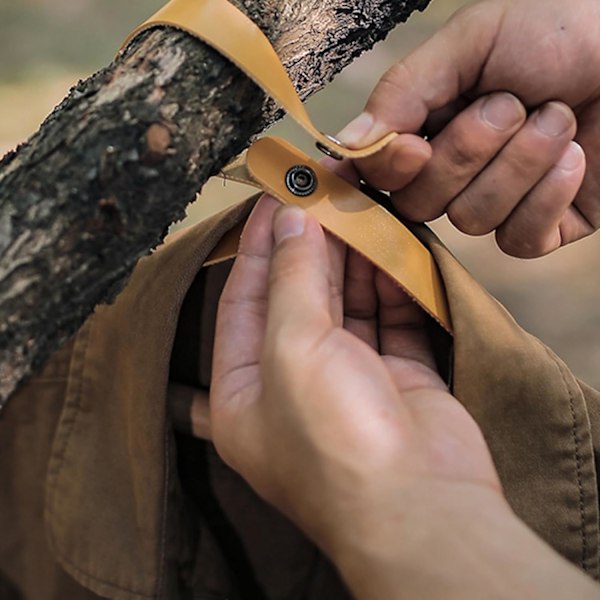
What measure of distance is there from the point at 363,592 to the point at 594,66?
1.38 ft

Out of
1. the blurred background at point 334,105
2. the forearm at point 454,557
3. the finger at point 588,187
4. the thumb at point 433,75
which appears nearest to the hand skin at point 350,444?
the forearm at point 454,557

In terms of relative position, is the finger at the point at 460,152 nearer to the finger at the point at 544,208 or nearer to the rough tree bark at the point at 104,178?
the finger at the point at 544,208

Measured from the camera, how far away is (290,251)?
463 millimetres

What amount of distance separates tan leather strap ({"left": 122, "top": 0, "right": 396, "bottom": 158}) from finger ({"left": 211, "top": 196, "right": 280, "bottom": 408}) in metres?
0.09

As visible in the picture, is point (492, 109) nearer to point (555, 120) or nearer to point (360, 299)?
point (555, 120)

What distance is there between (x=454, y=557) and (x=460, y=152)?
315 mm

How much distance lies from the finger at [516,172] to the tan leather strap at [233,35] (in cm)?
19

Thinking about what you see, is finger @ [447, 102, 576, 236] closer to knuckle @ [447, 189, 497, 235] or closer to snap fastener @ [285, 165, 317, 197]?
knuckle @ [447, 189, 497, 235]

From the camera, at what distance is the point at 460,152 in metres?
0.55

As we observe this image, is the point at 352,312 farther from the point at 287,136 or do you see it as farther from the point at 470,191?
the point at 287,136

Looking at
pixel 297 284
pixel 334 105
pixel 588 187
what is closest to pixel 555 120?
pixel 588 187

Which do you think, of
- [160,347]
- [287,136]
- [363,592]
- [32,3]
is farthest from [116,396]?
[32,3]

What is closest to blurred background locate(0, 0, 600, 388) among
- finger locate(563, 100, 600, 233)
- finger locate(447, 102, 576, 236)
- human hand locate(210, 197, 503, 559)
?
finger locate(563, 100, 600, 233)

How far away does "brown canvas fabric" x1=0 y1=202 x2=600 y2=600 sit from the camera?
508mm
